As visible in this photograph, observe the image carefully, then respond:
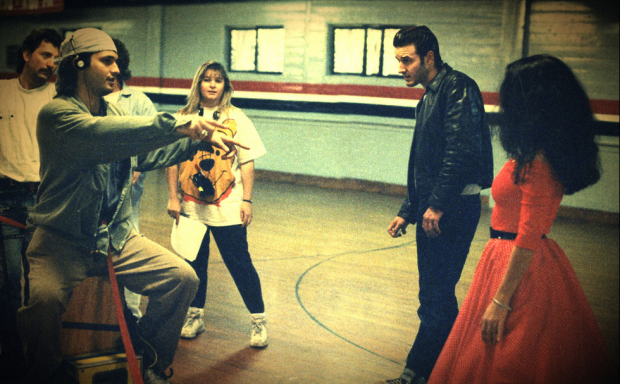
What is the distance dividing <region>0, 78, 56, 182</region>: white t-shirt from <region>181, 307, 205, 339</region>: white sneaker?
1147 mm

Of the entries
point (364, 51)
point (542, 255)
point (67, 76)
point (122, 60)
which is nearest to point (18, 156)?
point (122, 60)

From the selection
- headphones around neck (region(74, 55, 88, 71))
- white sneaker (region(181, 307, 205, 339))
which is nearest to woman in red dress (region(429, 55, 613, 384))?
headphones around neck (region(74, 55, 88, 71))

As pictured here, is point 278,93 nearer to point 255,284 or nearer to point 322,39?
point 322,39

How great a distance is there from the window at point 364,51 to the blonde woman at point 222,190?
232 inches

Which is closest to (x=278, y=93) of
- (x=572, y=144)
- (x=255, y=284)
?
(x=255, y=284)

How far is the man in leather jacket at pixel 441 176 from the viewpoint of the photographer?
2547 millimetres

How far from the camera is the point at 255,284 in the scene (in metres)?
3.33

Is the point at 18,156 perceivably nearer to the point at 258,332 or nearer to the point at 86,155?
the point at 86,155

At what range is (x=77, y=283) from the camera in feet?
7.73

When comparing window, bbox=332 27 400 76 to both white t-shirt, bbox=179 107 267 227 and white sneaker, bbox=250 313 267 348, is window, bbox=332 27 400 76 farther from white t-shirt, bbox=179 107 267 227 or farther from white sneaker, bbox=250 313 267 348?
white sneaker, bbox=250 313 267 348

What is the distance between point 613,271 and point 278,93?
6119 millimetres

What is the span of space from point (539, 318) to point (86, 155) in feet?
5.46

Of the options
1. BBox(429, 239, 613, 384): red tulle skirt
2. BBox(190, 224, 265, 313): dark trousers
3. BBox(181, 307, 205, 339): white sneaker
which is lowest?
BBox(181, 307, 205, 339): white sneaker

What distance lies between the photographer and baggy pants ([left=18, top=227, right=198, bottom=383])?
7.20 ft
